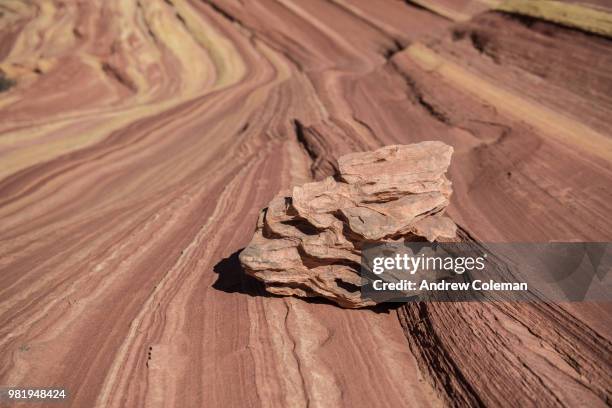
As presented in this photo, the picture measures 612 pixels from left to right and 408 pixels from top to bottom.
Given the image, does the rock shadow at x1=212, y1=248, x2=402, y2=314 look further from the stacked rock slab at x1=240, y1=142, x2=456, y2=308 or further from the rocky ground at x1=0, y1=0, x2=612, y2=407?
the stacked rock slab at x1=240, y1=142, x2=456, y2=308

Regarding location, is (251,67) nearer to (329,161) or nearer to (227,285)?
(329,161)

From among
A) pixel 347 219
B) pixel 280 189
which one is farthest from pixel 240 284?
pixel 280 189

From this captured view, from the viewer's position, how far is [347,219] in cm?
470

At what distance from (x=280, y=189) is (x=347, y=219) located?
3.23m

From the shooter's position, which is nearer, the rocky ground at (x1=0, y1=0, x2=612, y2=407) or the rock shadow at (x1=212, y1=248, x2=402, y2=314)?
the rocky ground at (x1=0, y1=0, x2=612, y2=407)

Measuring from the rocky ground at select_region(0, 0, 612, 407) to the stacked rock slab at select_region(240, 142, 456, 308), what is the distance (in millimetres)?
393

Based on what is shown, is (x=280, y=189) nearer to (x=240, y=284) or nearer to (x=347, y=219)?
(x=240, y=284)

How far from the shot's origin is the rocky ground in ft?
14.1

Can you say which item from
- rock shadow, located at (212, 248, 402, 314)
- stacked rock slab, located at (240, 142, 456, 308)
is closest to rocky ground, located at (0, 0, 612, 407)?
rock shadow, located at (212, 248, 402, 314)

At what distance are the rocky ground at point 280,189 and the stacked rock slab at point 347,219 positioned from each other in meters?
0.39

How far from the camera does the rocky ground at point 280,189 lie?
429cm

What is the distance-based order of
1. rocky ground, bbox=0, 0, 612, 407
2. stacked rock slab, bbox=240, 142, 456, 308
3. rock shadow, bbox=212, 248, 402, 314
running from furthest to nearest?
1. rock shadow, bbox=212, 248, 402, 314
2. stacked rock slab, bbox=240, 142, 456, 308
3. rocky ground, bbox=0, 0, 612, 407

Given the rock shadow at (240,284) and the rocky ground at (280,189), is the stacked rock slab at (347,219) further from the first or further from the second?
the rocky ground at (280,189)

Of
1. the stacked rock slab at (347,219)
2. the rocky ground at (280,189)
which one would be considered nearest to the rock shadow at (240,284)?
the rocky ground at (280,189)
